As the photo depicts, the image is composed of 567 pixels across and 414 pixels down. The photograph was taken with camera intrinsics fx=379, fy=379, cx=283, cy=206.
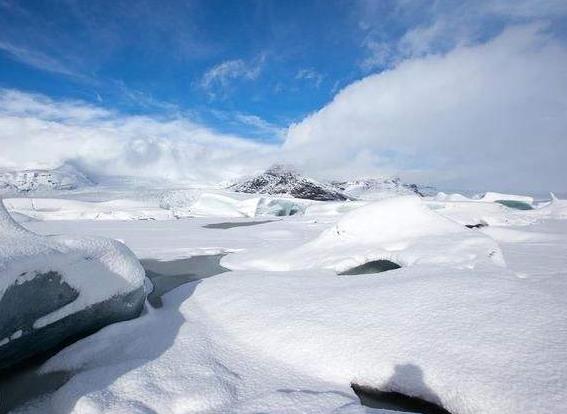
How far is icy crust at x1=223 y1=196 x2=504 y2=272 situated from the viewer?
716 cm

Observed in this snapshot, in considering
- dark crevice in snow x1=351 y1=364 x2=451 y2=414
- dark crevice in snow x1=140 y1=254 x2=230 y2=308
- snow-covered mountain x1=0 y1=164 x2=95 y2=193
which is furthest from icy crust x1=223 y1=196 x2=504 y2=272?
snow-covered mountain x1=0 y1=164 x2=95 y2=193

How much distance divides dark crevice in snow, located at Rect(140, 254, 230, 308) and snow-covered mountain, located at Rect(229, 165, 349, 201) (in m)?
110

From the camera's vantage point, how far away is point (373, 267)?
8219 mm

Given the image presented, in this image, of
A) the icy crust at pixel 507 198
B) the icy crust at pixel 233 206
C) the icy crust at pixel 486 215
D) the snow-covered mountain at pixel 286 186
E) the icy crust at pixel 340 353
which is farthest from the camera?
the snow-covered mountain at pixel 286 186

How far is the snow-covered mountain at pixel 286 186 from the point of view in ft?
413

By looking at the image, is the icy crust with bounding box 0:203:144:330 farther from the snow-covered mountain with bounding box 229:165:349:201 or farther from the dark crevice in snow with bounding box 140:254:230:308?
the snow-covered mountain with bounding box 229:165:349:201

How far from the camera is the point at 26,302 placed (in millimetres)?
3990

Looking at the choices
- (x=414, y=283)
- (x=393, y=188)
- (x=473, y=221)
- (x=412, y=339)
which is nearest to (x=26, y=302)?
(x=412, y=339)

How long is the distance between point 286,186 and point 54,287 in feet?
436

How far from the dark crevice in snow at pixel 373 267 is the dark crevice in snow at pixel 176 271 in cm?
319

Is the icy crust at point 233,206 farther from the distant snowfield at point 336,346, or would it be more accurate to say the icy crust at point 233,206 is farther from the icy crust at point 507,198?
the distant snowfield at point 336,346

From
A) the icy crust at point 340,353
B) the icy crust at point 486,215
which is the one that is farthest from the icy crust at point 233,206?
the icy crust at point 340,353

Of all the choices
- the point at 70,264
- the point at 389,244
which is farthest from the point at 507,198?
the point at 70,264

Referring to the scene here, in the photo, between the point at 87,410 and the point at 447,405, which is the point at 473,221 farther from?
Answer: the point at 87,410
